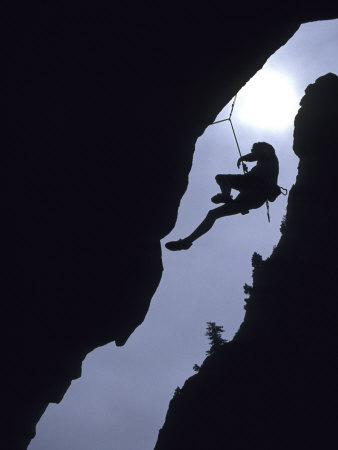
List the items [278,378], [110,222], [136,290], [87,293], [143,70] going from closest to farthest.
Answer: [143,70] < [110,222] < [87,293] < [136,290] < [278,378]

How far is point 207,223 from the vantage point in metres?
8.41

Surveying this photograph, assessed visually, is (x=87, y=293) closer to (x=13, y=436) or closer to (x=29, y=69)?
(x=29, y=69)

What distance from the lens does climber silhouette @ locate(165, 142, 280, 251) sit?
26.8 ft

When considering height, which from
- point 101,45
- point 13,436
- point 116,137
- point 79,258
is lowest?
point 13,436

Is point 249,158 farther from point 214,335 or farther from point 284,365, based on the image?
point 214,335

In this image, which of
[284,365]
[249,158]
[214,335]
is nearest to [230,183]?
[249,158]

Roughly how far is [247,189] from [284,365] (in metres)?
8.12

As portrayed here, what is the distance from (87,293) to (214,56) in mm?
6460

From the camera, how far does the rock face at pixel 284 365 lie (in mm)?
11469

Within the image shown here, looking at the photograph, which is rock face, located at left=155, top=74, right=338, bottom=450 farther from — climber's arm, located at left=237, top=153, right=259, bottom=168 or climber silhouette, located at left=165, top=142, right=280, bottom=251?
climber's arm, located at left=237, top=153, right=259, bottom=168

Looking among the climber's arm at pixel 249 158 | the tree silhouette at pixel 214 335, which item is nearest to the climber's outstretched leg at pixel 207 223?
the climber's arm at pixel 249 158

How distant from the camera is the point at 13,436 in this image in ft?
37.9

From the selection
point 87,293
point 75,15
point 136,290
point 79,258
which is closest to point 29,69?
point 75,15

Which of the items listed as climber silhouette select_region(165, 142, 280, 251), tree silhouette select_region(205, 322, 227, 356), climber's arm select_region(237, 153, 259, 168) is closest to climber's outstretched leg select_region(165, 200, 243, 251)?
climber silhouette select_region(165, 142, 280, 251)
